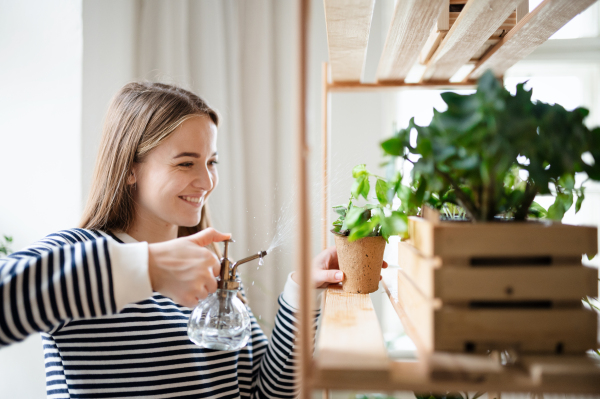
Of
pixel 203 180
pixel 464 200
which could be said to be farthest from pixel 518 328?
pixel 203 180

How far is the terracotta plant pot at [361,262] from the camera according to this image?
0.80m

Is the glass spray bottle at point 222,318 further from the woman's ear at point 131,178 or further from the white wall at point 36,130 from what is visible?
the white wall at point 36,130

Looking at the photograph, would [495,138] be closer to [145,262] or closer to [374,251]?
[374,251]

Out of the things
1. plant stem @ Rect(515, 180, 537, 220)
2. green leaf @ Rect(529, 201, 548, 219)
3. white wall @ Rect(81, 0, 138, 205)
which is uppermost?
white wall @ Rect(81, 0, 138, 205)

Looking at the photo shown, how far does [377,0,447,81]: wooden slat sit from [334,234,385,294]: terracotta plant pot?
370 millimetres

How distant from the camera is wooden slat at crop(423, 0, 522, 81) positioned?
0.61 m

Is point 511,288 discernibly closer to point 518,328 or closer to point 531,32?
point 518,328

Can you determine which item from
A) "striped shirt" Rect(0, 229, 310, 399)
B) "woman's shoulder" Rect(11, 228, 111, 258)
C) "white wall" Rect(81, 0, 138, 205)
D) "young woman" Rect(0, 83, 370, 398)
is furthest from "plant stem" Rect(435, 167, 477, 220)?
"white wall" Rect(81, 0, 138, 205)

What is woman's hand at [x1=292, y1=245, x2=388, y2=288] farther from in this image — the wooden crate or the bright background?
the bright background

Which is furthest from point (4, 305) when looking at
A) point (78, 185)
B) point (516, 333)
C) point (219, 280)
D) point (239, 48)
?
point (239, 48)

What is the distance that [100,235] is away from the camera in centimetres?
105

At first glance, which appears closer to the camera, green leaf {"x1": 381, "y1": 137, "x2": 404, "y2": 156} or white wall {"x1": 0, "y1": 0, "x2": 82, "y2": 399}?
green leaf {"x1": 381, "y1": 137, "x2": 404, "y2": 156}

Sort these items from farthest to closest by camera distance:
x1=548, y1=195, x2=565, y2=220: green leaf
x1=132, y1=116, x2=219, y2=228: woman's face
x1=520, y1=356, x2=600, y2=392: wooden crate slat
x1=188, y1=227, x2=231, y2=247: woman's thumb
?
1. x1=132, y1=116, x2=219, y2=228: woman's face
2. x1=188, y1=227, x2=231, y2=247: woman's thumb
3. x1=548, y1=195, x2=565, y2=220: green leaf
4. x1=520, y1=356, x2=600, y2=392: wooden crate slat

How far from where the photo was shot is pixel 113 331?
0.97 m
